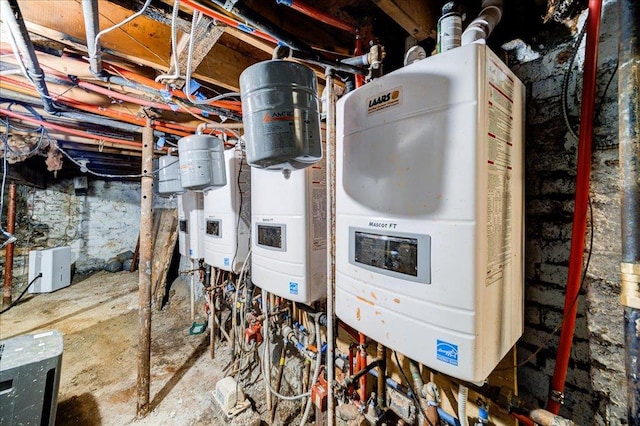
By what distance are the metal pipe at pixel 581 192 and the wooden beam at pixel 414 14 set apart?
48 centimetres

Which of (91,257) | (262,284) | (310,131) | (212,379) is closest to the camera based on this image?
(310,131)

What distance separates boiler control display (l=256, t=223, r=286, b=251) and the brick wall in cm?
107

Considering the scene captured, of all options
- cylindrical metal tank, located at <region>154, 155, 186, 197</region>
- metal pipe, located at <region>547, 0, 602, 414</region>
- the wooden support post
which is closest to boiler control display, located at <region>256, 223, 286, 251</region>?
metal pipe, located at <region>547, 0, 602, 414</region>

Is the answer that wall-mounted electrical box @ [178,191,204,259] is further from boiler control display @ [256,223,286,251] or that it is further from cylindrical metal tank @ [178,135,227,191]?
boiler control display @ [256,223,286,251]

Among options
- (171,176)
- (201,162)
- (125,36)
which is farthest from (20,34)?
(171,176)

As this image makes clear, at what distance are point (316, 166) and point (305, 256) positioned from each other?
18.7 inches

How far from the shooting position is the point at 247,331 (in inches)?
75.8

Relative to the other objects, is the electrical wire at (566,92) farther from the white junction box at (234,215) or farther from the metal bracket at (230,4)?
the white junction box at (234,215)

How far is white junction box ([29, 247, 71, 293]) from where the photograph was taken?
4188 millimetres

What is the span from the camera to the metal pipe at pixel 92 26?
0.81 meters

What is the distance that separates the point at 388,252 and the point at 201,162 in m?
1.36

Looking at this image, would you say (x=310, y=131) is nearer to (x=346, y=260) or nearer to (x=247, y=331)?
(x=346, y=260)

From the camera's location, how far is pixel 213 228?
2262 mm

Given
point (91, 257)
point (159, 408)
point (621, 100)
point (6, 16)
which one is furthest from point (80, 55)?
point (91, 257)
